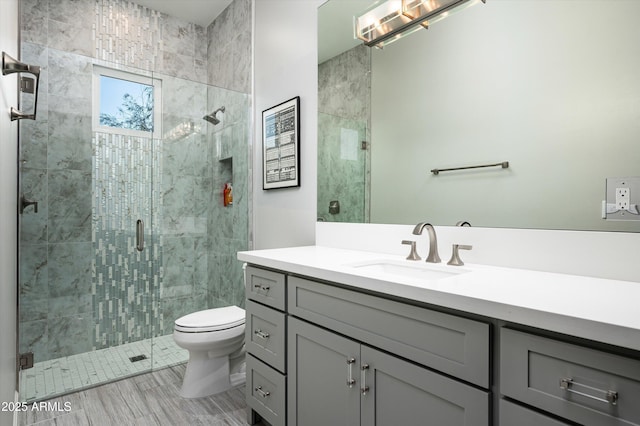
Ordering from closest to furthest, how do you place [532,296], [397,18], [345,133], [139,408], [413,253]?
[532,296]
[413,253]
[397,18]
[139,408]
[345,133]

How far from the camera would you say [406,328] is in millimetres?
1007

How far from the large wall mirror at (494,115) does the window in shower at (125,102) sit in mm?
1491

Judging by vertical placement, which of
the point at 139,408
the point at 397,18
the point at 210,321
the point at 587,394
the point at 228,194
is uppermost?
the point at 397,18

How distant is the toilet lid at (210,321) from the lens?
198 centimetres

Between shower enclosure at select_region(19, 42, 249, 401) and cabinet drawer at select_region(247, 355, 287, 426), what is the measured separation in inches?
42.0

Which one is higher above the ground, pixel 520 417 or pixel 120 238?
pixel 120 238

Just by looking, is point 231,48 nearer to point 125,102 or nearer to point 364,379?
point 125,102

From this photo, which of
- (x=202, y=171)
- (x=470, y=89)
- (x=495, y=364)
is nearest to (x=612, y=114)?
(x=470, y=89)

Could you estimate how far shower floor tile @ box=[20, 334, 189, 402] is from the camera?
2.07m

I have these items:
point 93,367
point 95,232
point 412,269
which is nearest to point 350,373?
point 412,269

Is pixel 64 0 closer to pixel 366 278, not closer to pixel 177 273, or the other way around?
pixel 177 273

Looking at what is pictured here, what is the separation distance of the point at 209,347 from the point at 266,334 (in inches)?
23.3

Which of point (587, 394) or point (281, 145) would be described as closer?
point (587, 394)

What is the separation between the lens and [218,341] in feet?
6.54
